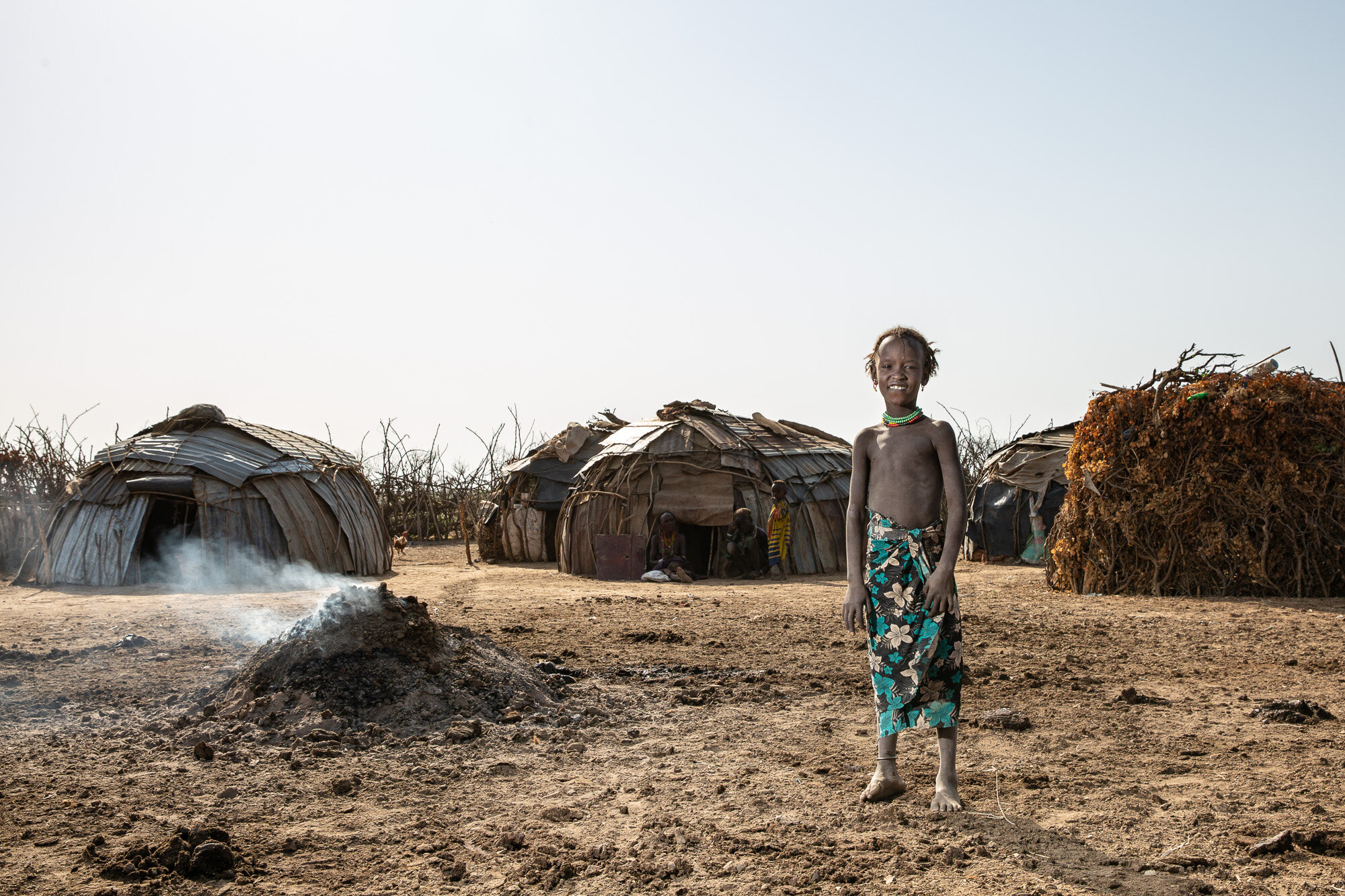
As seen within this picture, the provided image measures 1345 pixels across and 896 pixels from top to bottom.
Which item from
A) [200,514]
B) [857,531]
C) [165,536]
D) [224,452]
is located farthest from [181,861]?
[165,536]

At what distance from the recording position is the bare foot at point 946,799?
3.59 m

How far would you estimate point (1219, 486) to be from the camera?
400 inches

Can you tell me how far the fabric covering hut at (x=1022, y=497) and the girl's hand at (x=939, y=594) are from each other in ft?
39.9

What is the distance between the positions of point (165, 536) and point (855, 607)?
1315 cm

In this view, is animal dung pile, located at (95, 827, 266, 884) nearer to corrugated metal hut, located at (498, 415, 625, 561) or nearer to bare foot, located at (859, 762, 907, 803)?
bare foot, located at (859, 762, 907, 803)

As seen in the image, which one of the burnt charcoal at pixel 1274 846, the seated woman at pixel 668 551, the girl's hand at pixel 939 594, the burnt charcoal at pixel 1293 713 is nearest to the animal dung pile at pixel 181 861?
the girl's hand at pixel 939 594

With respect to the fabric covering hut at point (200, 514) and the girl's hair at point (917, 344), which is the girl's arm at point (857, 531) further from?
the fabric covering hut at point (200, 514)

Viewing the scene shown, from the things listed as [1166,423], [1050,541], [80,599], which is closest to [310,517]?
[80,599]

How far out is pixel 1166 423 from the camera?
34.3ft

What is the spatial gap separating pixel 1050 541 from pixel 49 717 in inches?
411

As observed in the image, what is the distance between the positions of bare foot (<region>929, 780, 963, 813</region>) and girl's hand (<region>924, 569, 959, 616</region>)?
64cm

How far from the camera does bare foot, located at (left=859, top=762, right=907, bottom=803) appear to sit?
3732mm

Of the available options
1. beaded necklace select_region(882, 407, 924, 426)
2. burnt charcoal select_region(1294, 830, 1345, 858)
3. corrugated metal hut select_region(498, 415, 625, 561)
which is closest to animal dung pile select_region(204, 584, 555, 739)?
beaded necklace select_region(882, 407, 924, 426)

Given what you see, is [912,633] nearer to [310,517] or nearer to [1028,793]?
[1028,793]
